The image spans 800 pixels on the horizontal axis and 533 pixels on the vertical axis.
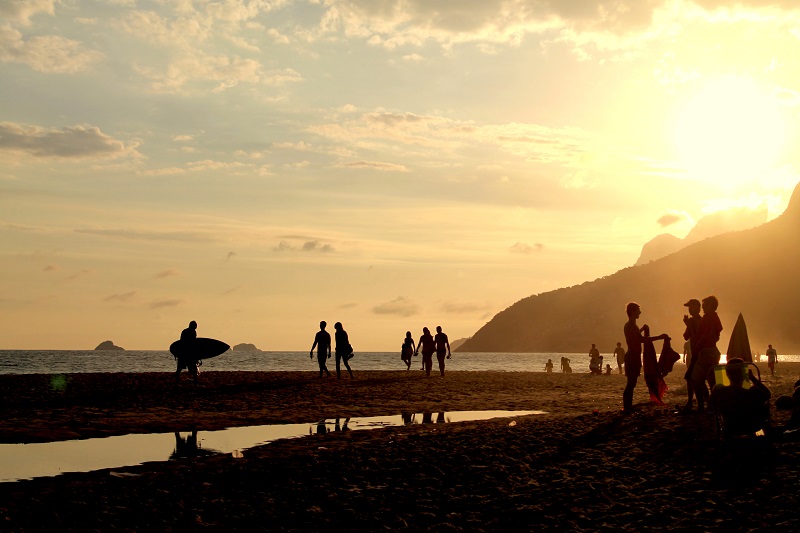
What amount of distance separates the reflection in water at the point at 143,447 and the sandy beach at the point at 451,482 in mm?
610

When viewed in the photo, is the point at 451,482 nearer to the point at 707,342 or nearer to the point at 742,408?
the point at 742,408

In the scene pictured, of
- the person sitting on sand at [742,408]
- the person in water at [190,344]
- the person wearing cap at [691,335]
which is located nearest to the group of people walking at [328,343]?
the person in water at [190,344]

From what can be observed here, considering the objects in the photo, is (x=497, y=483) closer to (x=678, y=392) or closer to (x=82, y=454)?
(x=82, y=454)

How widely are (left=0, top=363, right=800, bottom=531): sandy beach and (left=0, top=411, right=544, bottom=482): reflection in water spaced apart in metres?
0.61

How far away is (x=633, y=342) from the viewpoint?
1616 centimetres

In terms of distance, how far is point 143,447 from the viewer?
45.0ft

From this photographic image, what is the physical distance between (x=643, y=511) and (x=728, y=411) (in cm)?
359

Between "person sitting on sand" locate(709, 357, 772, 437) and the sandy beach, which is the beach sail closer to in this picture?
the sandy beach

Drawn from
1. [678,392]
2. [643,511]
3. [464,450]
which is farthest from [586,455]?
[678,392]

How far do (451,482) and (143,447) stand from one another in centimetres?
621

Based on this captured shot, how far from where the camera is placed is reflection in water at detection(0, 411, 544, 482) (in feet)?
38.3

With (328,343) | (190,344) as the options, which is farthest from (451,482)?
(328,343)

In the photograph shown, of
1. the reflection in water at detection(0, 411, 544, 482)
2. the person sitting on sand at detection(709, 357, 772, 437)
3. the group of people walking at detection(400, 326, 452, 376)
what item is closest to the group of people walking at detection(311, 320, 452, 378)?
the group of people walking at detection(400, 326, 452, 376)

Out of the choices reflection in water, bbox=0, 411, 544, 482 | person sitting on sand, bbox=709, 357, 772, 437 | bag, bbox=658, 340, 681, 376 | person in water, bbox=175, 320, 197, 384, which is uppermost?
person in water, bbox=175, 320, 197, 384
